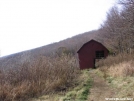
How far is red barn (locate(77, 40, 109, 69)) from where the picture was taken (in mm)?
27398

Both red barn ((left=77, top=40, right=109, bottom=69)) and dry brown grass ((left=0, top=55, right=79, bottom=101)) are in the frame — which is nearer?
dry brown grass ((left=0, top=55, right=79, bottom=101))

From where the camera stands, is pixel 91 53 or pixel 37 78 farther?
pixel 91 53

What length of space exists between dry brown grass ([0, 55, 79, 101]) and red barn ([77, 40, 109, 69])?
15847 mm

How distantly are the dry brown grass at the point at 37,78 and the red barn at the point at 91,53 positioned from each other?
15847 millimetres

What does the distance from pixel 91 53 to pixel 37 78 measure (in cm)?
1848

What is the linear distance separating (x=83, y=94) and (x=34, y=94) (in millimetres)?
2230

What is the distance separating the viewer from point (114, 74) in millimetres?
11898

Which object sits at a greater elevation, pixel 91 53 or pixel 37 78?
pixel 37 78

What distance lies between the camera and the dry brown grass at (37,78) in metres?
8.45

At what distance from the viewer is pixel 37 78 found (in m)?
9.83

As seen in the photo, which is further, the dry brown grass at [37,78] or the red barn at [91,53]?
the red barn at [91,53]

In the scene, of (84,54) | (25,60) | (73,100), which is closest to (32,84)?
(25,60)

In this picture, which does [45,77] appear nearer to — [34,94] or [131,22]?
[34,94]

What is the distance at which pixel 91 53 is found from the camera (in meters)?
27.7
